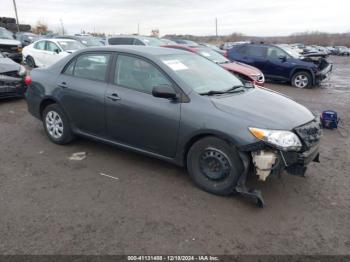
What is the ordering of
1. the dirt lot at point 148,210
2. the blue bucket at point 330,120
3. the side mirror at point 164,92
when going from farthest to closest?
1. the blue bucket at point 330,120
2. the side mirror at point 164,92
3. the dirt lot at point 148,210

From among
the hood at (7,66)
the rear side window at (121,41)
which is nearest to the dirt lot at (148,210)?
the hood at (7,66)

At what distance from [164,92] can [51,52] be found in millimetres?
11650

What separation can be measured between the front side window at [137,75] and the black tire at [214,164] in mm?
936

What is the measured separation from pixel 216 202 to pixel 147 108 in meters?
1.45

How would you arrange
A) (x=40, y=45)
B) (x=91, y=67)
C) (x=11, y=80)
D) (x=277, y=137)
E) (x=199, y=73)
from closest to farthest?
(x=277, y=137), (x=199, y=73), (x=91, y=67), (x=11, y=80), (x=40, y=45)

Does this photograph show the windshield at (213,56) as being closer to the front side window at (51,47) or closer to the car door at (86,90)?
the front side window at (51,47)

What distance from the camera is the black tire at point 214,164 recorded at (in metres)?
3.80

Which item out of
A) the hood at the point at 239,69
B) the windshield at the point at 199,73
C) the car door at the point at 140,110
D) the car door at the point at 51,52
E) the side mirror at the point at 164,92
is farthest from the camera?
the car door at the point at 51,52

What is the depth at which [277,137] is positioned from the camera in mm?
3633

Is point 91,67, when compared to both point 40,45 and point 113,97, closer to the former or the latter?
point 113,97

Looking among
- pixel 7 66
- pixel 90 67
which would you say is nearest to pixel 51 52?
pixel 7 66

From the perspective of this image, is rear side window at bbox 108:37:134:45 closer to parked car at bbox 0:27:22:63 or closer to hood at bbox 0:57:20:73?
parked car at bbox 0:27:22:63

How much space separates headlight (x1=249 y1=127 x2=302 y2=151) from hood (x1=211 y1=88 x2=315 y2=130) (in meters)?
0.06

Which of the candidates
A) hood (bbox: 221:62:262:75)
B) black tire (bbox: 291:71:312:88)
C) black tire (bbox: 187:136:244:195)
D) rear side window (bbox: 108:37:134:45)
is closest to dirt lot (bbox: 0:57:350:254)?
black tire (bbox: 187:136:244:195)
